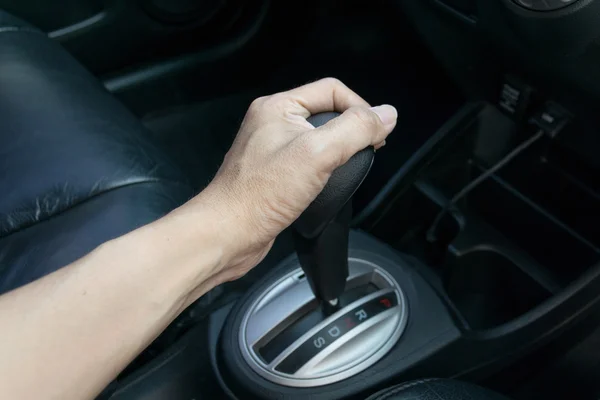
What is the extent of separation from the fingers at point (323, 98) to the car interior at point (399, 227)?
38mm

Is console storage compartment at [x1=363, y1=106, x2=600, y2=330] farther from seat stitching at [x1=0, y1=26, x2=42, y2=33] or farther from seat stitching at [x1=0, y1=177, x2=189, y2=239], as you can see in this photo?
seat stitching at [x1=0, y1=26, x2=42, y2=33]

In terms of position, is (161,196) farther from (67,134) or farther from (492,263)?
(492,263)

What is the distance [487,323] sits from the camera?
1.06 m

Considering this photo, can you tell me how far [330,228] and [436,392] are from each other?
20 cm

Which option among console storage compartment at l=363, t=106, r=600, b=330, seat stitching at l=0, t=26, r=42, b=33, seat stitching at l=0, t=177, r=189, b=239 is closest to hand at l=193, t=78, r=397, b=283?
seat stitching at l=0, t=177, r=189, b=239

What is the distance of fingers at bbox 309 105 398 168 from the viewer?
1.91ft

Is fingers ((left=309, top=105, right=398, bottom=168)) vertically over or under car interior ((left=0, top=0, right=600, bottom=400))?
over

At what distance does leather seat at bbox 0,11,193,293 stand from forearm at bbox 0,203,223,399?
234 mm

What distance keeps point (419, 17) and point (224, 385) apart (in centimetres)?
71

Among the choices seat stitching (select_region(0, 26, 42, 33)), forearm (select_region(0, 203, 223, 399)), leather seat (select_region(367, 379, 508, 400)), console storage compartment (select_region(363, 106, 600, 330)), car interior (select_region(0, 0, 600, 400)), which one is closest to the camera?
forearm (select_region(0, 203, 223, 399))

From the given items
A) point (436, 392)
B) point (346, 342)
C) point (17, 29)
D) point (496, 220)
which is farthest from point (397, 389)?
point (17, 29)

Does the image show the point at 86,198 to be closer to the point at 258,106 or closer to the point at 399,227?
the point at 258,106

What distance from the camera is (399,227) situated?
45.1 inches

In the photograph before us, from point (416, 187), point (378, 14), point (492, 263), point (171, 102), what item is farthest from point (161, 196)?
point (378, 14)
